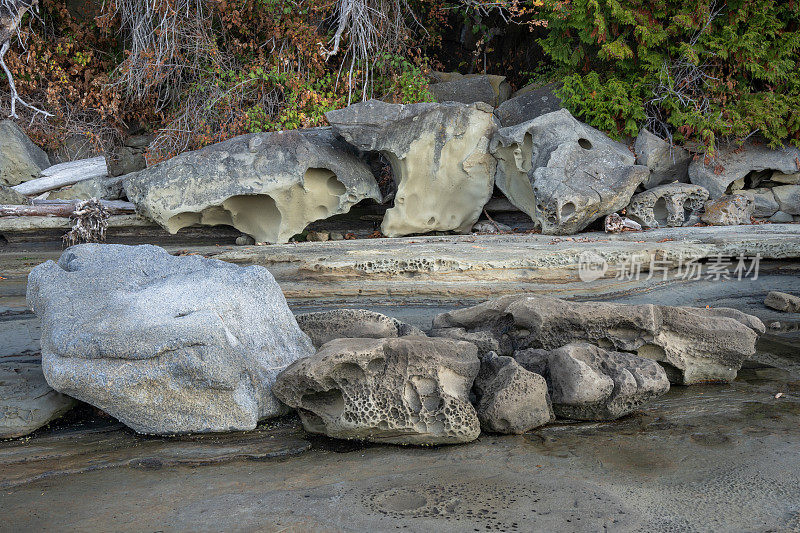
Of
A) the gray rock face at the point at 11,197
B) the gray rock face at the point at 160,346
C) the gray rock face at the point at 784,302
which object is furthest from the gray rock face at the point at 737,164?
the gray rock face at the point at 11,197

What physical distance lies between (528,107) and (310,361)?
5579 mm

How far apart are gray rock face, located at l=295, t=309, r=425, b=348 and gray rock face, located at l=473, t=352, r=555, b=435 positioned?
882mm

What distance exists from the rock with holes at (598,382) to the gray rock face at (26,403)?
9.74 feet

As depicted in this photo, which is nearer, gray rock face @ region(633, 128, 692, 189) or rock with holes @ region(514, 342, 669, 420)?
rock with holes @ region(514, 342, 669, 420)

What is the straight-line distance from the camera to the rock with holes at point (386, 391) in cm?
360

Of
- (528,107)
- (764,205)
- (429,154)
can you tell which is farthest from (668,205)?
(429,154)

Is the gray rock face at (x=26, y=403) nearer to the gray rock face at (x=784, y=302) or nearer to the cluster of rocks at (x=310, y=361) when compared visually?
the cluster of rocks at (x=310, y=361)

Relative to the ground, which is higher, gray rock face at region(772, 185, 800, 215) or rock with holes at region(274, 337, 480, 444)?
gray rock face at region(772, 185, 800, 215)

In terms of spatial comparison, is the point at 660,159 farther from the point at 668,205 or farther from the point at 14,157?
the point at 14,157

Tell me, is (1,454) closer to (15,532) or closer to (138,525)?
(15,532)

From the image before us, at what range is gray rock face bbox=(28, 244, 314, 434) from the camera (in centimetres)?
359

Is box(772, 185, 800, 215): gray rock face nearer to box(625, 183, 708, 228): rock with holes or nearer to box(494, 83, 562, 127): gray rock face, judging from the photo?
box(625, 183, 708, 228): rock with holes

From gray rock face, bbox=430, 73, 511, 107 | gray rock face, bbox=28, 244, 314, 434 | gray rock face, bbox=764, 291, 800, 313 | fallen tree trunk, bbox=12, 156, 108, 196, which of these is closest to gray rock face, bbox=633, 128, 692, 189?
gray rock face, bbox=430, 73, 511, 107

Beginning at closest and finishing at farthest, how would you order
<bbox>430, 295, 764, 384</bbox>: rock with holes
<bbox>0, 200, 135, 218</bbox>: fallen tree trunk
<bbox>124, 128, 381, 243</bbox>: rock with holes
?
1. <bbox>430, 295, 764, 384</bbox>: rock with holes
2. <bbox>0, 200, 135, 218</bbox>: fallen tree trunk
3. <bbox>124, 128, 381, 243</bbox>: rock with holes
